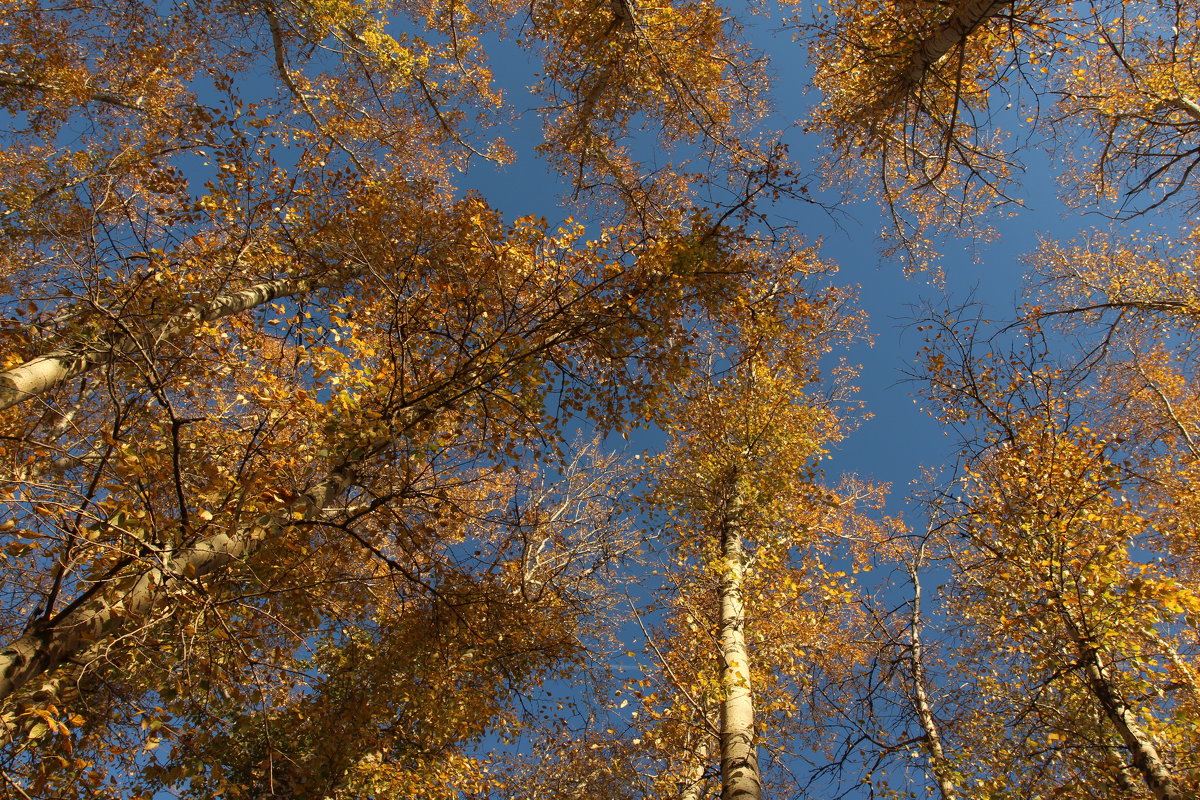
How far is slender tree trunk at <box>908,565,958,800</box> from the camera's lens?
5152 millimetres

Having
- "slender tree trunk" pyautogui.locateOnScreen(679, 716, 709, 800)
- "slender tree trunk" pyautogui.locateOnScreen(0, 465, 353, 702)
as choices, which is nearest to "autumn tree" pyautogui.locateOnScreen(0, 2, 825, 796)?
"slender tree trunk" pyautogui.locateOnScreen(0, 465, 353, 702)

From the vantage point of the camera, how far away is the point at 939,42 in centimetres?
393

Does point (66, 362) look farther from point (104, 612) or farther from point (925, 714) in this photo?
point (925, 714)

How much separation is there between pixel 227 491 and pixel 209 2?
33.5 feet

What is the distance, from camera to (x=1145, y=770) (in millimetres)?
4008

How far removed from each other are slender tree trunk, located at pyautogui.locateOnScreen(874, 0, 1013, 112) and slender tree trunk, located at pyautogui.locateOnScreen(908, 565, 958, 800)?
15.3 feet

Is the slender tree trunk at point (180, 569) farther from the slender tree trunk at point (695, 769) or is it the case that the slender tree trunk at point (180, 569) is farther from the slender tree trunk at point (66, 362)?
the slender tree trunk at point (695, 769)

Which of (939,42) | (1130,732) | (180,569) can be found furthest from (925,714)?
(180,569)

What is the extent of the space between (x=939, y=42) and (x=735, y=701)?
5741 millimetres

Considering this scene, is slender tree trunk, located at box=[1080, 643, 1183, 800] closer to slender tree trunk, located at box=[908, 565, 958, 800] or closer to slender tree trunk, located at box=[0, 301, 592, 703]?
slender tree trunk, located at box=[908, 565, 958, 800]

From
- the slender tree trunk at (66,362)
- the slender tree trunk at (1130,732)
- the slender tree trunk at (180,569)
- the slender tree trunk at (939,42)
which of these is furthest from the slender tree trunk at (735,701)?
the slender tree trunk at (66,362)

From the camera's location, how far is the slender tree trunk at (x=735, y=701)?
416 cm

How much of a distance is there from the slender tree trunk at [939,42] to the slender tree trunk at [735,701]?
521 cm

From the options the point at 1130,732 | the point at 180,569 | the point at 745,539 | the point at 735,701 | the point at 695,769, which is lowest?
the point at 1130,732
